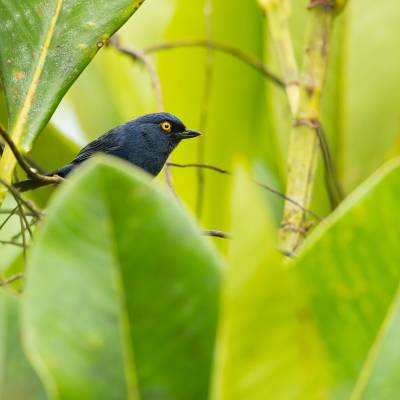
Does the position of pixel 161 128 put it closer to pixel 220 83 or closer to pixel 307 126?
pixel 220 83

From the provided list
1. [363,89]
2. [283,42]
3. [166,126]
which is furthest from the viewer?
[166,126]

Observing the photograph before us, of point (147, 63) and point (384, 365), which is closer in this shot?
point (384, 365)

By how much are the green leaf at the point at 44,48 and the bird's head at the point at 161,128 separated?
7.21 feet

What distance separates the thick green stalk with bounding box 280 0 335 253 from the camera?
8.41 ft

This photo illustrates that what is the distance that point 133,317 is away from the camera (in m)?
1.10

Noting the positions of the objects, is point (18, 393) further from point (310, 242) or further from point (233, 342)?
point (310, 242)

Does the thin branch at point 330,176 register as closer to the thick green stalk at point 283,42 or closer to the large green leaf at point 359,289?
the thick green stalk at point 283,42

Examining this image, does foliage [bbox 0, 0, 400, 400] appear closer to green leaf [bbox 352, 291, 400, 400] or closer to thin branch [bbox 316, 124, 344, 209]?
green leaf [bbox 352, 291, 400, 400]

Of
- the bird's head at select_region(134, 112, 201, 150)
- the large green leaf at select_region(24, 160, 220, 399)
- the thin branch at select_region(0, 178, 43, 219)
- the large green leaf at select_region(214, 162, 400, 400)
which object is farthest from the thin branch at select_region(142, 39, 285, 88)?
the large green leaf at select_region(24, 160, 220, 399)

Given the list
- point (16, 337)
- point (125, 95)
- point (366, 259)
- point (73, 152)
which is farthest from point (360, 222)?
point (125, 95)

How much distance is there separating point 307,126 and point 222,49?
0.83 metres

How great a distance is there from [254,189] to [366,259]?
0.29 m

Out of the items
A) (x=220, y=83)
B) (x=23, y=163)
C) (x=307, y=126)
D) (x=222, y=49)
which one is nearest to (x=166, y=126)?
(x=220, y=83)

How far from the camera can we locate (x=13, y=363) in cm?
114
